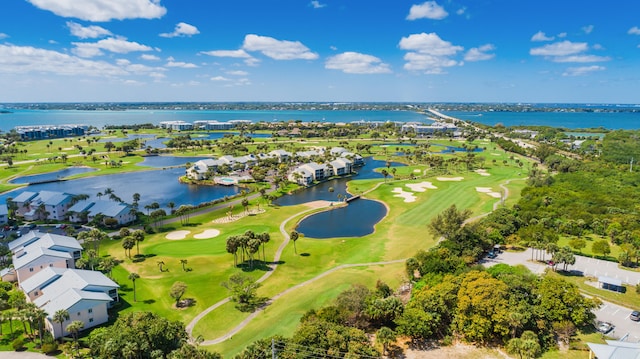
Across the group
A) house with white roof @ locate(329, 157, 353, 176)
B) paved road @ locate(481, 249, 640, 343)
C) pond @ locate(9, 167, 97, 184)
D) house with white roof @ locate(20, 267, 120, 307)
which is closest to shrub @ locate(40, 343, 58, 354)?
house with white roof @ locate(20, 267, 120, 307)

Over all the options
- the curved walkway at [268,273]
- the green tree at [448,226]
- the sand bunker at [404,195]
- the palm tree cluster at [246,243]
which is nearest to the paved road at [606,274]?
the green tree at [448,226]

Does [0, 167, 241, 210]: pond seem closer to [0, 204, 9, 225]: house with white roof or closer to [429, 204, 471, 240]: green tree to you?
[0, 204, 9, 225]: house with white roof

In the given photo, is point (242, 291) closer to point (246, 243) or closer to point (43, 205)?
point (246, 243)

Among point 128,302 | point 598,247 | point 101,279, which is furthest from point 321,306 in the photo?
point 598,247

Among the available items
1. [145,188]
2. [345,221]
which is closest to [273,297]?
[345,221]

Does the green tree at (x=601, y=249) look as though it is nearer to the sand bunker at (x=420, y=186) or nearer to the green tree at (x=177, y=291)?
the sand bunker at (x=420, y=186)

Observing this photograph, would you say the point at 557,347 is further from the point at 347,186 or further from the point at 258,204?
the point at 347,186
